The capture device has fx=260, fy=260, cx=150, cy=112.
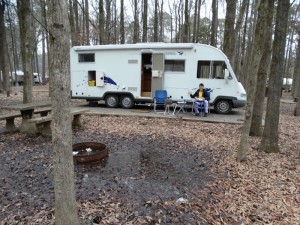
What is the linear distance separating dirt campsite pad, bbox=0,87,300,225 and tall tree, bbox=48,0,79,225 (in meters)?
0.69

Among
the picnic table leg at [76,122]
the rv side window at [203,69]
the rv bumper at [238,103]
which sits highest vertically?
the rv side window at [203,69]

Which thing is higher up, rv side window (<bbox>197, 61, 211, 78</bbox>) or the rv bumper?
rv side window (<bbox>197, 61, 211, 78</bbox>)

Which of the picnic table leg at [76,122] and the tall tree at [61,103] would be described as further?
the picnic table leg at [76,122]

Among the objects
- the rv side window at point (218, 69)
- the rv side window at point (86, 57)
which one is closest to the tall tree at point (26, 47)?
the rv side window at point (86, 57)

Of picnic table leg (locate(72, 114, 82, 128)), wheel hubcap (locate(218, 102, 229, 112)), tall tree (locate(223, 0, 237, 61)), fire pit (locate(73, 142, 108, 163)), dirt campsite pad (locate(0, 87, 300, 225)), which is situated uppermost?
tall tree (locate(223, 0, 237, 61))

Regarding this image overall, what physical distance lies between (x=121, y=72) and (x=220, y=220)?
940 centimetres

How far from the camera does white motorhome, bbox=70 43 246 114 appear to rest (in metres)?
10.9

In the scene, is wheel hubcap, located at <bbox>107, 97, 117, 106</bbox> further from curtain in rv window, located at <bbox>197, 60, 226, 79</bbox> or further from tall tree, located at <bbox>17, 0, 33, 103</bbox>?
curtain in rv window, located at <bbox>197, 60, 226, 79</bbox>

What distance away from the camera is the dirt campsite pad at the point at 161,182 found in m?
3.24

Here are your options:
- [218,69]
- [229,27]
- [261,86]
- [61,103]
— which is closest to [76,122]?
[261,86]

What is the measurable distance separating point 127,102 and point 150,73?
5.64 feet

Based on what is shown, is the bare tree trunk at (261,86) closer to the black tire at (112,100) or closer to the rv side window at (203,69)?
the rv side window at (203,69)

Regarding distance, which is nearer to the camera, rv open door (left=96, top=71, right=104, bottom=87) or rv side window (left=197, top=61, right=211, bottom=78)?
rv side window (left=197, top=61, right=211, bottom=78)

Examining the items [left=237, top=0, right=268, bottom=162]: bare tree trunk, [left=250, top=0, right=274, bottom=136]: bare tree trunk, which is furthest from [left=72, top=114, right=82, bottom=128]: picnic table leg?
[left=250, top=0, right=274, bottom=136]: bare tree trunk
